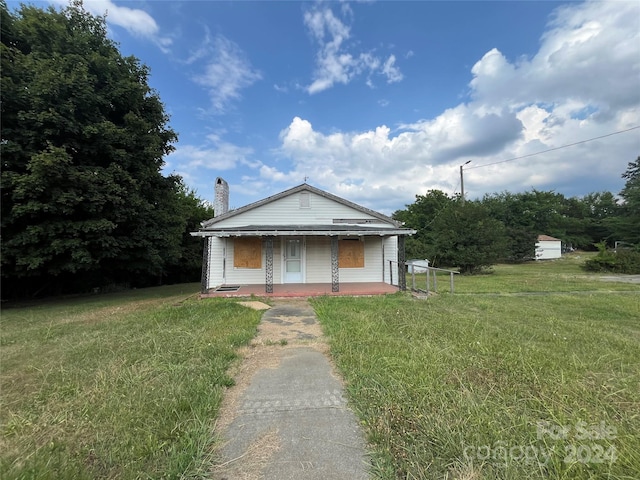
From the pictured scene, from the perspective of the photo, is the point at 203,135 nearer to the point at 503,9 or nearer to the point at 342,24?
the point at 342,24

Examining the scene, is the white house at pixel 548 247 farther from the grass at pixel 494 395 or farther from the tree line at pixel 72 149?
the tree line at pixel 72 149

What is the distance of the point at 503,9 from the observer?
10.5m

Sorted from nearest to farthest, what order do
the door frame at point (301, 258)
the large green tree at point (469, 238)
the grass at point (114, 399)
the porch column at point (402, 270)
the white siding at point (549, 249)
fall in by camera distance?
the grass at point (114, 399) < the porch column at point (402, 270) < the door frame at point (301, 258) < the large green tree at point (469, 238) < the white siding at point (549, 249)

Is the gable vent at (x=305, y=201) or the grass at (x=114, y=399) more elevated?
the gable vent at (x=305, y=201)

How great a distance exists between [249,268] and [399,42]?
1126cm

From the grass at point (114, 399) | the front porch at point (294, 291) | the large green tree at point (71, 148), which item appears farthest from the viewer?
the front porch at point (294, 291)

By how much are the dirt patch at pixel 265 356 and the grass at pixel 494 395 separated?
53 cm

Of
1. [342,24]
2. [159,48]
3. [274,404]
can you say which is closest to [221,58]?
[159,48]

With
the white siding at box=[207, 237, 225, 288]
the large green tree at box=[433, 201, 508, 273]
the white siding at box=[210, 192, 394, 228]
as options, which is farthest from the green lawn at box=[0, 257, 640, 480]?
the large green tree at box=[433, 201, 508, 273]

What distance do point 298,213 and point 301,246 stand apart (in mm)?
1443

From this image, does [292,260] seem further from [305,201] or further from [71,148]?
[71,148]

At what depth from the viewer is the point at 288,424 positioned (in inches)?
99.9

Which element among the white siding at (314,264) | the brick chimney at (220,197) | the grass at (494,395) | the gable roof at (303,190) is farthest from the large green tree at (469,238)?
the brick chimney at (220,197)

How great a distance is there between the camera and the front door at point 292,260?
482 inches
